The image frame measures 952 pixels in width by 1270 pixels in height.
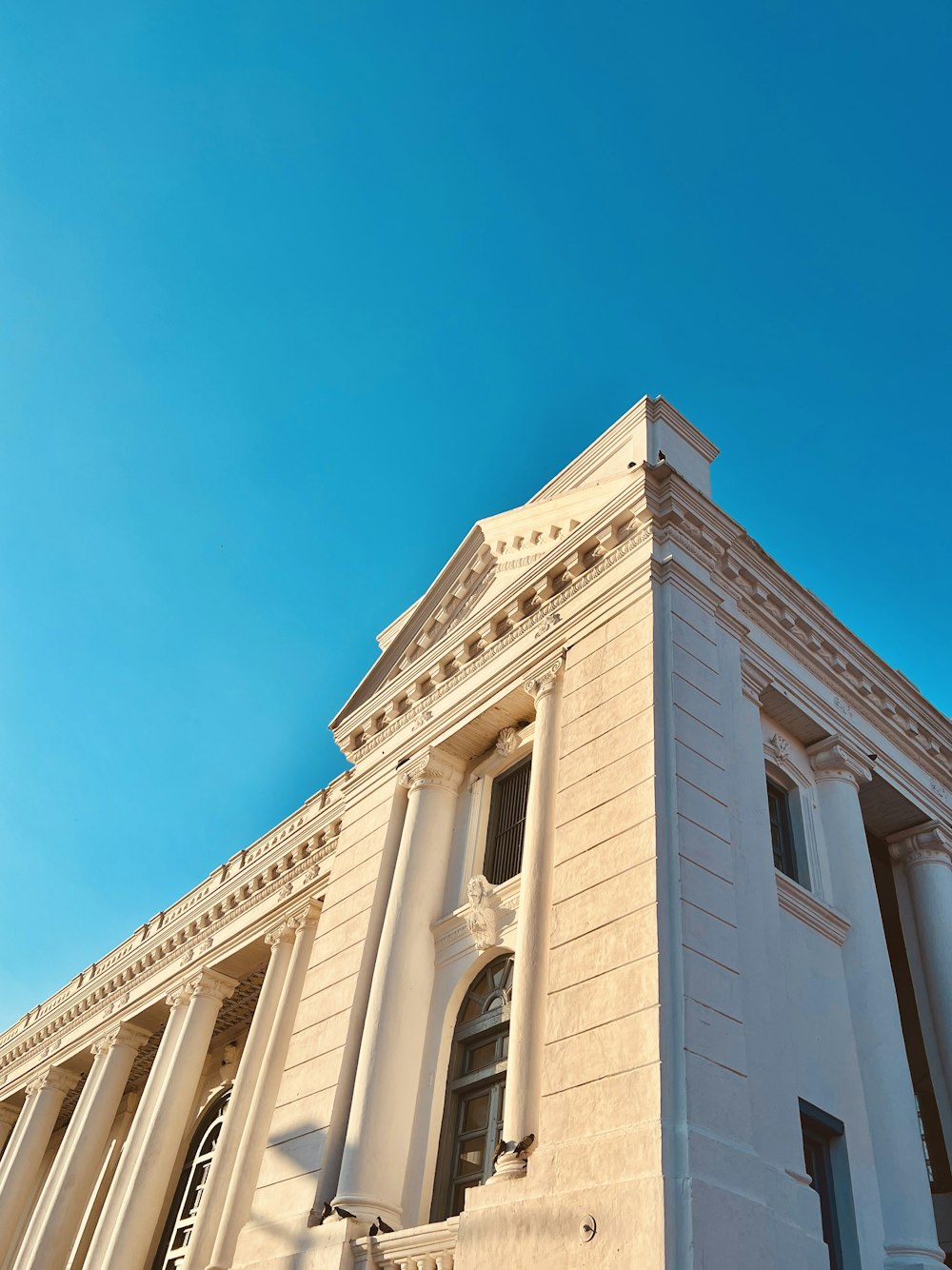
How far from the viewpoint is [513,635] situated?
548 inches

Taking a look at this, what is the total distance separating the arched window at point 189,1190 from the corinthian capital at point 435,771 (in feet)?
28.5

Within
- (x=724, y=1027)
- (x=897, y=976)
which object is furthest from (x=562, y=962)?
(x=897, y=976)

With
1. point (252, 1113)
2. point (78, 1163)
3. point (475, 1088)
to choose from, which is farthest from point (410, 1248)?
point (78, 1163)

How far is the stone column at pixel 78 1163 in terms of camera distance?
19.9 meters

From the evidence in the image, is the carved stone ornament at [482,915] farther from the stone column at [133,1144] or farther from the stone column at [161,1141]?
the stone column at [133,1144]

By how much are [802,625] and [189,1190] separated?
15923mm

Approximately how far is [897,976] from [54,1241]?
16268mm

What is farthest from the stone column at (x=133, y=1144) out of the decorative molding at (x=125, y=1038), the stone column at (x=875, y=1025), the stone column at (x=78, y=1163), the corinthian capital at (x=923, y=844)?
the corinthian capital at (x=923, y=844)

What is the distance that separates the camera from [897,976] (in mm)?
15719

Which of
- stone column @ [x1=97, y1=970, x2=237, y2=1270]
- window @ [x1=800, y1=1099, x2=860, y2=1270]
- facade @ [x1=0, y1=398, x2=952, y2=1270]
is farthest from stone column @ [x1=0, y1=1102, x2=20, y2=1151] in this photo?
window @ [x1=800, y1=1099, x2=860, y2=1270]

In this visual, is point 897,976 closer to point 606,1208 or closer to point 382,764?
point 382,764

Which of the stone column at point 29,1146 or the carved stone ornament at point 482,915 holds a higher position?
the stone column at point 29,1146

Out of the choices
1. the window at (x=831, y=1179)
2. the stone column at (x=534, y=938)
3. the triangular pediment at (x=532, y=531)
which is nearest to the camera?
the stone column at (x=534, y=938)

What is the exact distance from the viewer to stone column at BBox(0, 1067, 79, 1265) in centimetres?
2344
